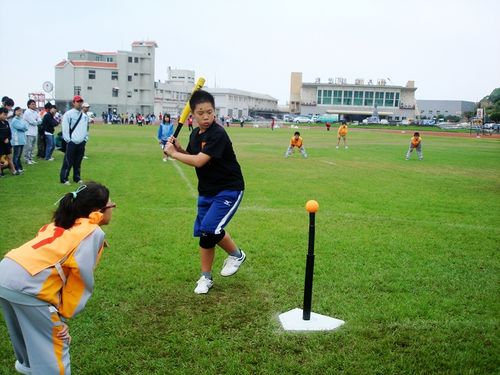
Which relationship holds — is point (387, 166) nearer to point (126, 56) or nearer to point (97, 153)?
point (97, 153)

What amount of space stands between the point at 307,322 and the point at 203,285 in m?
1.28

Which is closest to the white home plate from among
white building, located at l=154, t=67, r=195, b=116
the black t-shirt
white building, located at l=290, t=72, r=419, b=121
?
the black t-shirt

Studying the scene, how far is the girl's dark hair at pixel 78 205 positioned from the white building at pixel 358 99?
121252 millimetres

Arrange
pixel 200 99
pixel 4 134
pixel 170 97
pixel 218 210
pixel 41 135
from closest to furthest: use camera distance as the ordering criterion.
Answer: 1. pixel 200 99
2. pixel 218 210
3. pixel 4 134
4. pixel 41 135
5. pixel 170 97

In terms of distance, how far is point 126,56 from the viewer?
87938mm

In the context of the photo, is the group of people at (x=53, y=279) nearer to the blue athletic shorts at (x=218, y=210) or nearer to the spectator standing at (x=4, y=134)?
the blue athletic shorts at (x=218, y=210)

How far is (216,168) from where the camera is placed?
5047mm

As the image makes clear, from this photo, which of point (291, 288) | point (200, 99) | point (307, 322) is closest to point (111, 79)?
point (200, 99)

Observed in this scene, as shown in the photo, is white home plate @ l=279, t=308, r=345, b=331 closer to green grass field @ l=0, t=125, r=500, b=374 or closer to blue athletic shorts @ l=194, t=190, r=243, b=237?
green grass field @ l=0, t=125, r=500, b=374

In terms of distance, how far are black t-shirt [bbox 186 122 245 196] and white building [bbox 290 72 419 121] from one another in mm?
119237

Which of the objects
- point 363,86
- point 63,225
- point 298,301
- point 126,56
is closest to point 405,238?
point 298,301

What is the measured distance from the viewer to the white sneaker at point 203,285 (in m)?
5.13

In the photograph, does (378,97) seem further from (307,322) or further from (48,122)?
(307,322)

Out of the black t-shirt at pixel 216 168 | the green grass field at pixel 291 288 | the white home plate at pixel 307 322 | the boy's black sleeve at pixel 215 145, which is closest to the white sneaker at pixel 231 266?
the green grass field at pixel 291 288
